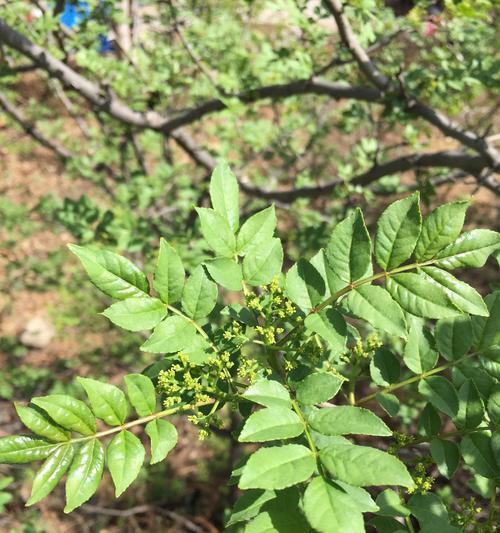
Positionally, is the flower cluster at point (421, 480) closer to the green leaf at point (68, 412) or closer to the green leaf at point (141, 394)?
the green leaf at point (141, 394)

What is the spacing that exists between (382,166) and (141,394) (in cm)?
213

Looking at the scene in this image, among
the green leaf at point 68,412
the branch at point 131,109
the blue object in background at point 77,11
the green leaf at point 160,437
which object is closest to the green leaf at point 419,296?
the green leaf at point 160,437

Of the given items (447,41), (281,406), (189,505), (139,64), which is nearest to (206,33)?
(139,64)

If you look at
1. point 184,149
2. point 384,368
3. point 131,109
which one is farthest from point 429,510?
point 184,149

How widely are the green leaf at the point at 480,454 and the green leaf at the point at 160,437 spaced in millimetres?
658

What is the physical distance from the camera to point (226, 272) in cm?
110

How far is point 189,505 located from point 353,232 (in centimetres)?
406

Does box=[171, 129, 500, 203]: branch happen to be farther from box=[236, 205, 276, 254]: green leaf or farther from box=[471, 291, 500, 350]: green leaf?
box=[236, 205, 276, 254]: green leaf

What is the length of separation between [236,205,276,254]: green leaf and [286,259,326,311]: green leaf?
5.3 inches

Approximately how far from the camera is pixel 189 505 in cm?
426

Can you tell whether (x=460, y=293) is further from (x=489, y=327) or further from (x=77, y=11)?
(x=77, y=11)

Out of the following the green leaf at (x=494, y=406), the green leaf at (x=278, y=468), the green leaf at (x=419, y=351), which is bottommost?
the green leaf at (x=494, y=406)

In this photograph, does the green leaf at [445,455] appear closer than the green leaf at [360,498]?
No

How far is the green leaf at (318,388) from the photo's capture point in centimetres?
94
